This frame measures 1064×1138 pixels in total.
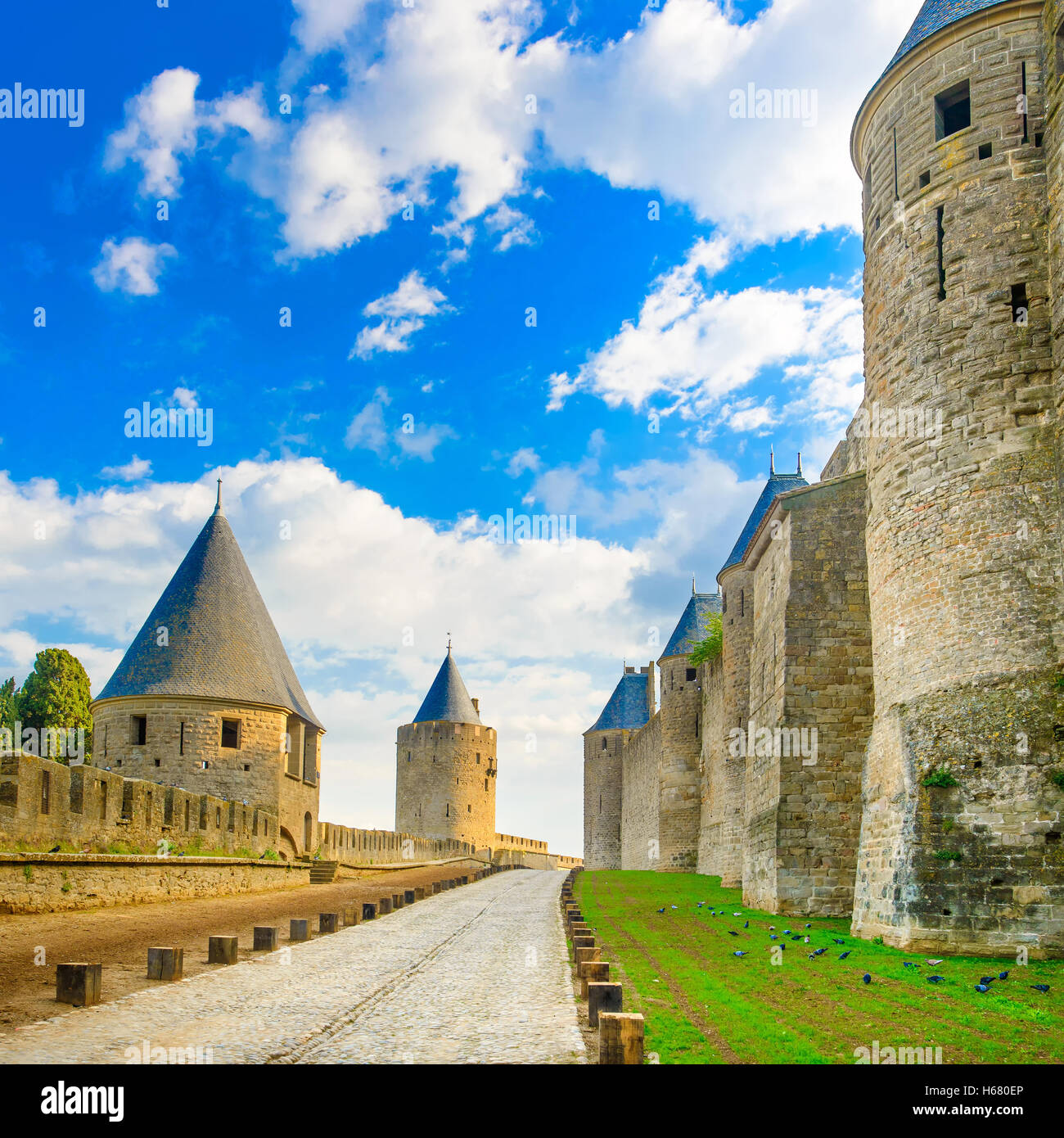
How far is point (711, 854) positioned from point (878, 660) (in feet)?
57.0

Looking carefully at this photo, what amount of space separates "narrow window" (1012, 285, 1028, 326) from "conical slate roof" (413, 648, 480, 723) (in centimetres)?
4687

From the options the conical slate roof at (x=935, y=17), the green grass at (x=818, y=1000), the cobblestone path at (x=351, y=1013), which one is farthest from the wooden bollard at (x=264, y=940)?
the conical slate roof at (x=935, y=17)

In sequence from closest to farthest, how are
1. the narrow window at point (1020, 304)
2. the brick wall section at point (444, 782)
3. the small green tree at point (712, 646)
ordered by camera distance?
the narrow window at point (1020, 304)
the small green tree at point (712, 646)
the brick wall section at point (444, 782)

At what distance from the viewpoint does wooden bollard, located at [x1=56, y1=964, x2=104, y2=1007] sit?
6859 millimetres

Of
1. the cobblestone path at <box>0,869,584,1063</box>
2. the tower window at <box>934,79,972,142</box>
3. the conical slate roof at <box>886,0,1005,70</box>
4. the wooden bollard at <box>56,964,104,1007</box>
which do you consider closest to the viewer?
the cobblestone path at <box>0,869,584,1063</box>

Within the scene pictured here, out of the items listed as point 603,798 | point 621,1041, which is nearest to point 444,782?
point 603,798

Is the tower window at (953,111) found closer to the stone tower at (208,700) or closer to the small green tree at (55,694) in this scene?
the stone tower at (208,700)

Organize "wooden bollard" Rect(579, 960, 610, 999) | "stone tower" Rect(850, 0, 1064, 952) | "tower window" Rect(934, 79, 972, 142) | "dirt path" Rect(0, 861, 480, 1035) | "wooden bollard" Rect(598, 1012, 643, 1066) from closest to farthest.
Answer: "wooden bollard" Rect(598, 1012, 643, 1066) → "wooden bollard" Rect(579, 960, 610, 999) → "dirt path" Rect(0, 861, 480, 1035) → "stone tower" Rect(850, 0, 1064, 952) → "tower window" Rect(934, 79, 972, 142)

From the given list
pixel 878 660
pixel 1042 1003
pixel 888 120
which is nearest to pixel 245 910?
pixel 878 660

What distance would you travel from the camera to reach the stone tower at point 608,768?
163 feet

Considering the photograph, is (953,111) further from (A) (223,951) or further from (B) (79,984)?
(B) (79,984)

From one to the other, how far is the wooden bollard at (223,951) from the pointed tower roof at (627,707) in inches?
1635

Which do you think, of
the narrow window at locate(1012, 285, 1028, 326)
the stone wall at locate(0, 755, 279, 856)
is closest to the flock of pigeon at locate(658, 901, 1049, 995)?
the narrow window at locate(1012, 285, 1028, 326)

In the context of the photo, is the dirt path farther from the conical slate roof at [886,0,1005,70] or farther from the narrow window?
the conical slate roof at [886,0,1005,70]
